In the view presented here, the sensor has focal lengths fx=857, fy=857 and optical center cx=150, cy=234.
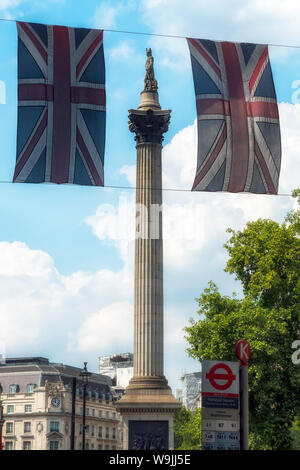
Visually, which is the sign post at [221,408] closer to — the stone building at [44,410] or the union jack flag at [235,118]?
the union jack flag at [235,118]

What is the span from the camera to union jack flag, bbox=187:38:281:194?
111 ft

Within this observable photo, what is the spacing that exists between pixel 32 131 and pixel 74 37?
4.05 metres

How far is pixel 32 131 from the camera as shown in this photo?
33.0 meters

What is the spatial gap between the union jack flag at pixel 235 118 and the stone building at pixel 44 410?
331 ft

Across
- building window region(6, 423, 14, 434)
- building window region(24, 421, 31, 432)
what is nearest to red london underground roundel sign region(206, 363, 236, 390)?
building window region(24, 421, 31, 432)

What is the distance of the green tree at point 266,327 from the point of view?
46.9m

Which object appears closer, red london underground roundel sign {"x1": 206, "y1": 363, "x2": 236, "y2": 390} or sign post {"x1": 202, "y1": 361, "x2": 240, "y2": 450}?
sign post {"x1": 202, "y1": 361, "x2": 240, "y2": 450}

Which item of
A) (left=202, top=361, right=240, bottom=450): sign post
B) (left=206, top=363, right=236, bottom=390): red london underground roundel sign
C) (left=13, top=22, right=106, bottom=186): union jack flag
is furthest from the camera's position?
(left=13, top=22, right=106, bottom=186): union jack flag

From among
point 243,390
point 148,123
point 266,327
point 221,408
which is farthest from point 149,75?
point 243,390

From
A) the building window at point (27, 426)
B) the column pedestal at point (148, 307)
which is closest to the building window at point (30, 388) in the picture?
the building window at point (27, 426)

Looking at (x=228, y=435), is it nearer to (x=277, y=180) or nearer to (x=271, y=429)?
(x=277, y=180)

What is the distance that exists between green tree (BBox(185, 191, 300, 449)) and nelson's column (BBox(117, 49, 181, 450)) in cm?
254

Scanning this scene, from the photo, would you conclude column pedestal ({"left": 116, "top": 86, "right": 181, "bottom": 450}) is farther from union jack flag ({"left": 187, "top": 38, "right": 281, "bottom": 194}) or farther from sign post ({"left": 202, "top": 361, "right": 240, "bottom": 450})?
sign post ({"left": 202, "top": 361, "right": 240, "bottom": 450})

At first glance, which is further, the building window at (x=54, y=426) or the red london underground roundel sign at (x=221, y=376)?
the building window at (x=54, y=426)
